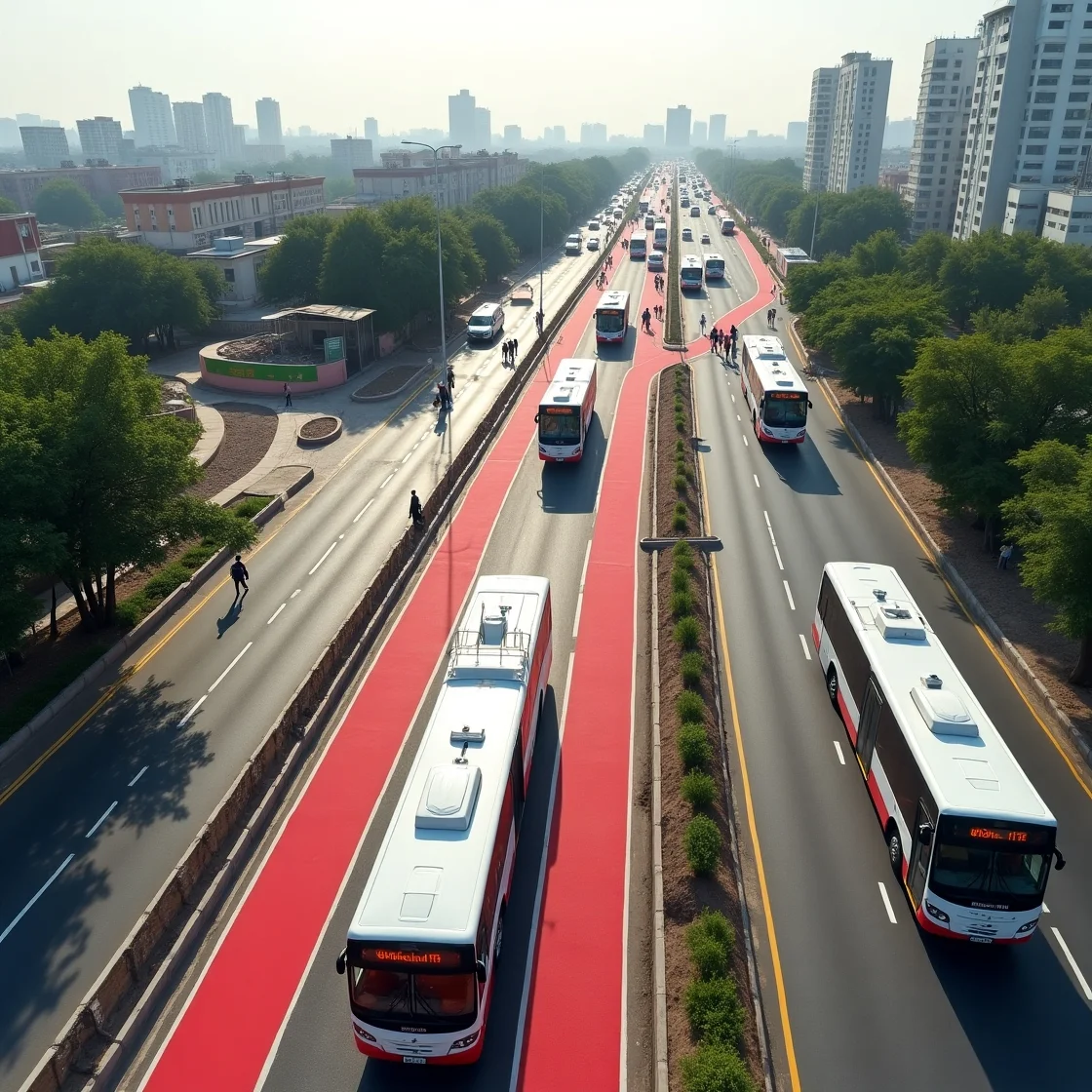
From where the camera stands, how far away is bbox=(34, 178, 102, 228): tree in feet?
589

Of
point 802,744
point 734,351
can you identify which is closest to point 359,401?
point 734,351

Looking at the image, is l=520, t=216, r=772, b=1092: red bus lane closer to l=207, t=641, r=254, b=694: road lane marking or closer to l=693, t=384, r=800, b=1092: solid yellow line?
l=693, t=384, r=800, b=1092: solid yellow line

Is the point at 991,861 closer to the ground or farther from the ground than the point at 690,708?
farther from the ground

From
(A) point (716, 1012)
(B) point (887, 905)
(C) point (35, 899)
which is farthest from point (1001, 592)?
(C) point (35, 899)

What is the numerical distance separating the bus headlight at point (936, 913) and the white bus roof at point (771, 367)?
3419 centimetres

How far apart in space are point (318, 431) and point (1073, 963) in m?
47.1

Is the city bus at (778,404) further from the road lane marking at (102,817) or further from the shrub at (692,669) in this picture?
the road lane marking at (102,817)

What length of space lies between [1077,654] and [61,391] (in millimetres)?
35815

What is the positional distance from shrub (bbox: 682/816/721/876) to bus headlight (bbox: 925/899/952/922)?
4496 millimetres

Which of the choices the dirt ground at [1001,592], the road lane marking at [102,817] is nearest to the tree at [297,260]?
the dirt ground at [1001,592]

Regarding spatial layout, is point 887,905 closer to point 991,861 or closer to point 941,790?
point 991,861

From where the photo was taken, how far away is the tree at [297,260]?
7931 centimetres

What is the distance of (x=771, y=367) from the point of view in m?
52.2

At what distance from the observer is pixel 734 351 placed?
7000 cm
